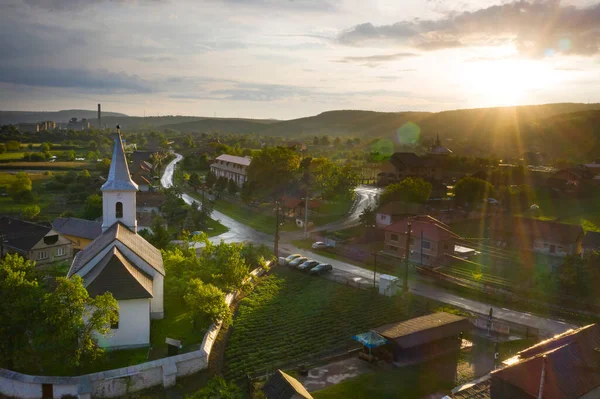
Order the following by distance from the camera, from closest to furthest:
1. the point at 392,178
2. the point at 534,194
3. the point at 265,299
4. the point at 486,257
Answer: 1. the point at 265,299
2. the point at 486,257
3. the point at 534,194
4. the point at 392,178

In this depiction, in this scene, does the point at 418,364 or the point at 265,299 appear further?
the point at 265,299

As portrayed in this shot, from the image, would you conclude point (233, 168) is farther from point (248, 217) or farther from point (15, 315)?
point (15, 315)

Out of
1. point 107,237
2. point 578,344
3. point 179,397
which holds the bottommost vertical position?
point 179,397

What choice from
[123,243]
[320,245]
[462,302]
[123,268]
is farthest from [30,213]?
[462,302]

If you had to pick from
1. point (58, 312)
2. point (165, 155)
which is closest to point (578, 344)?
point (58, 312)

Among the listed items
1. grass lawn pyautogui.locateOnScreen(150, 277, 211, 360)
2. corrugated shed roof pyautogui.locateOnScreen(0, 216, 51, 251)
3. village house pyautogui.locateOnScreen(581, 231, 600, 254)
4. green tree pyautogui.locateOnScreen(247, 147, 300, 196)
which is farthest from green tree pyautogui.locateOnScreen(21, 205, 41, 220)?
village house pyautogui.locateOnScreen(581, 231, 600, 254)

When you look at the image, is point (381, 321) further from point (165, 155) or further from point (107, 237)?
point (165, 155)

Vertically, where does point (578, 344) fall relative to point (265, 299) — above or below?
above

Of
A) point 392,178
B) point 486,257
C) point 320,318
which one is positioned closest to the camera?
point 320,318
